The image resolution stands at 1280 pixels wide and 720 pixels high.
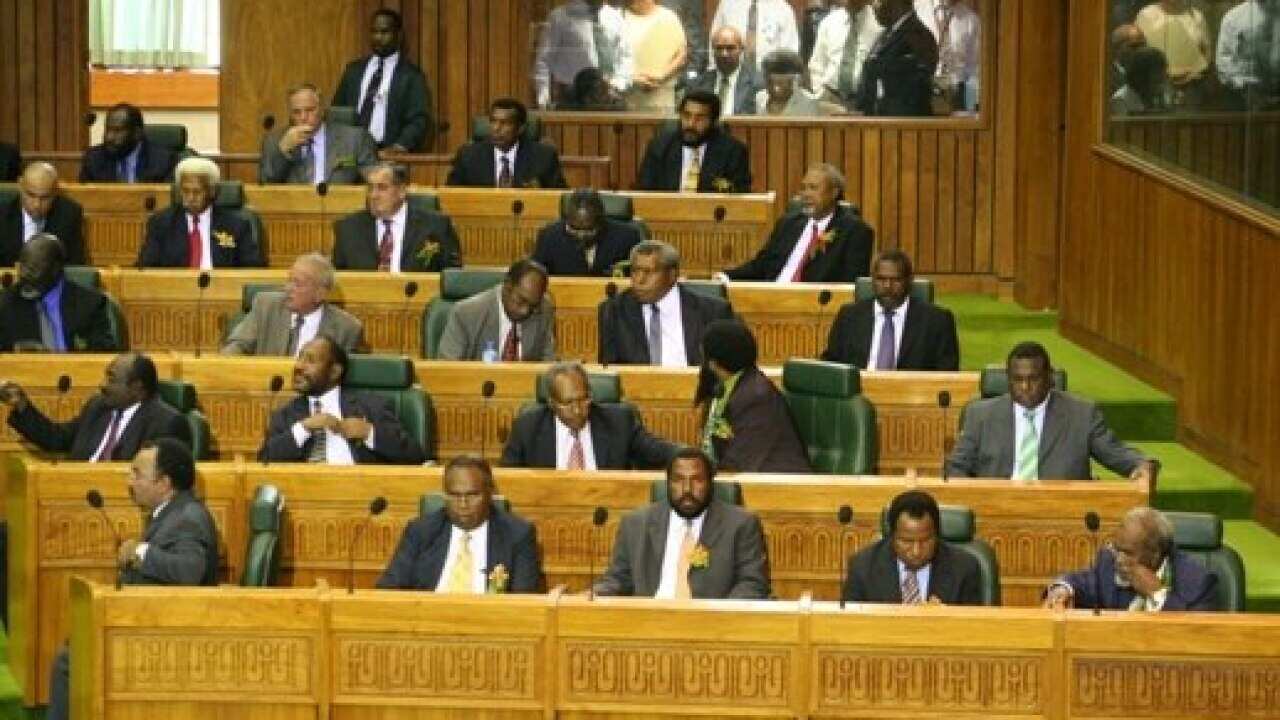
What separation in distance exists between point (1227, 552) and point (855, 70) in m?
7.00

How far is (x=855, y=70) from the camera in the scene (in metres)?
16.0

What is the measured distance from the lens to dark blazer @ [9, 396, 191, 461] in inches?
414

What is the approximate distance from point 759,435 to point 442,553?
1585 mm

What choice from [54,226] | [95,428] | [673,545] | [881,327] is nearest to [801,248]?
[881,327]

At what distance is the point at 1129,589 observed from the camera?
30.5 feet

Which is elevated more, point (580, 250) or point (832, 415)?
point (580, 250)

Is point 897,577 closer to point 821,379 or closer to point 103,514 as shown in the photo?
point 821,379

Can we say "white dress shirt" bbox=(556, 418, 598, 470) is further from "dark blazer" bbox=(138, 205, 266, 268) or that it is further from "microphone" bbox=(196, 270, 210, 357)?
"dark blazer" bbox=(138, 205, 266, 268)

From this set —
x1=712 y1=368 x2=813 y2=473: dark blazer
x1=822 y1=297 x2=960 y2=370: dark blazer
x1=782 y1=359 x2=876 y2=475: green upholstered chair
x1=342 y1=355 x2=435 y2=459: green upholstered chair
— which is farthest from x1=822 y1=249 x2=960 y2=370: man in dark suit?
x1=342 y1=355 x2=435 y2=459: green upholstered chair

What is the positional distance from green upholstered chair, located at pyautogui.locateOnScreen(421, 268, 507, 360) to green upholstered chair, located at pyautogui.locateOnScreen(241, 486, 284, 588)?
7.87 feet

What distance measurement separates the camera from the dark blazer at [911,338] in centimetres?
1203

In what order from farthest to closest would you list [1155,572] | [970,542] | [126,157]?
[126,157]
[970,542]
[1155,572]

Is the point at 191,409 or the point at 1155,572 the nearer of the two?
the point at 1155,572

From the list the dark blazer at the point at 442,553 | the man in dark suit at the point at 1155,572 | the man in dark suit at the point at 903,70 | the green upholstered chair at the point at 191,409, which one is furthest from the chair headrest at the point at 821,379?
the man in dark suit at the point at 903,70
